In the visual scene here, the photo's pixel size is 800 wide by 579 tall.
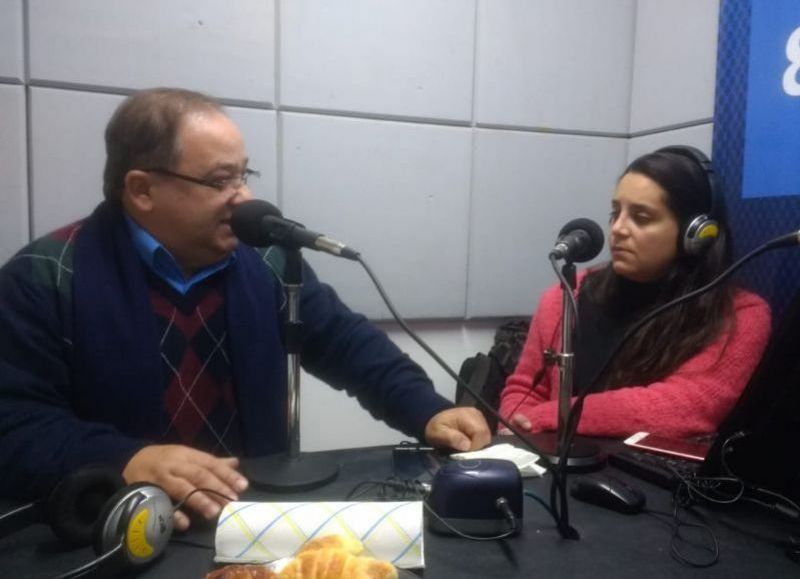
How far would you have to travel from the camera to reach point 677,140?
1999 mm

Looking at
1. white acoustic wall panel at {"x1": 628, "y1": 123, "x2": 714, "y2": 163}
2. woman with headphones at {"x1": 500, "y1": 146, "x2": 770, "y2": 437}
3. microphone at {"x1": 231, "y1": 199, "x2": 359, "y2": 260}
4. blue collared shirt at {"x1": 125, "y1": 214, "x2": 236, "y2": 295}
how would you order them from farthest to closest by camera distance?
white acoustic wall panel at {"x1": 628, "y1": 123, "x2": 714, "y2": 163} → woman with headphones at {"x1": 500, "y1": 146, "x2": 770, "y2": 437} → blue collared shirt at {"x1": 125, "y1": 214, "x2": 236, "y2": 295} → microphone at {"x1": 231, "y1": 199, "x2": 359, "y2": 260}

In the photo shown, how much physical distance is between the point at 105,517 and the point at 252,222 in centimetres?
44

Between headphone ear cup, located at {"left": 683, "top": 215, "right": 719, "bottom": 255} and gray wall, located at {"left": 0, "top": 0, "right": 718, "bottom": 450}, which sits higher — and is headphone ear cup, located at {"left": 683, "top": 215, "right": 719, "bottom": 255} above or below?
below

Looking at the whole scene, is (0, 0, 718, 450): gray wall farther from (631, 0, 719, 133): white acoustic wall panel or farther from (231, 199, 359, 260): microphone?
(231, 199, 359, 260): microphone

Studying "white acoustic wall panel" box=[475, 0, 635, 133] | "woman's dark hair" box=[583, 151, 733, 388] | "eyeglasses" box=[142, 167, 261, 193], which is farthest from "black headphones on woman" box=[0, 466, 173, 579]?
"white acoustic wall panel" box=[475, 0, 635, 133]

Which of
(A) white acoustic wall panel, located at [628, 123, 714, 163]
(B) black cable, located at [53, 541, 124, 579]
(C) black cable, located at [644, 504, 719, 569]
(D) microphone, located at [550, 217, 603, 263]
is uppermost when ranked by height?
(A) white acoustic wall panel, located at [628, 123, 714, 163]

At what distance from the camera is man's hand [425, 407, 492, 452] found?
1.02m

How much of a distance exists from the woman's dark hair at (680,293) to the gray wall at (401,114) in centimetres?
43

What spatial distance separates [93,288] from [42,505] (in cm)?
50

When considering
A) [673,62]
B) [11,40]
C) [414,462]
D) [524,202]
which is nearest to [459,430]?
[414,462]

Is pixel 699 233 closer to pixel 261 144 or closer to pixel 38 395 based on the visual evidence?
pixel 261 144

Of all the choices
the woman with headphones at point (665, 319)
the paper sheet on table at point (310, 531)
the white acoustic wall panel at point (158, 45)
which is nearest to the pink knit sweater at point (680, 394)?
the woman with headphones at point (665, 319)

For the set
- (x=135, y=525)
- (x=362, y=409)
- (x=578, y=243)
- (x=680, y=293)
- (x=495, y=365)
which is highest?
(x=578, y=243)

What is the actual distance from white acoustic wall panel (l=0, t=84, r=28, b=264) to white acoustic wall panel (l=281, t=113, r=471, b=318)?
627 millimetres
